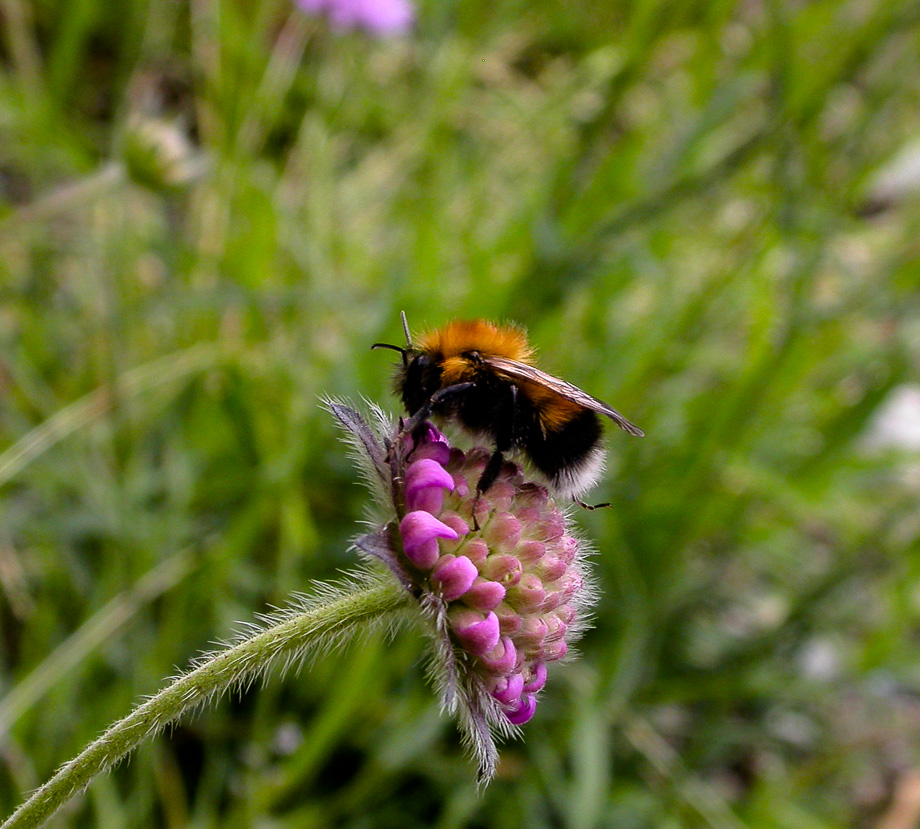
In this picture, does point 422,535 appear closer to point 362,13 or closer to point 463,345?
point 463,345

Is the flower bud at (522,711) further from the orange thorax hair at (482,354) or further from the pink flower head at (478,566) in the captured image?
the orange thorax hair at (482,354)

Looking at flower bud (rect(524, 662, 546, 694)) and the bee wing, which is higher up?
the bee wing

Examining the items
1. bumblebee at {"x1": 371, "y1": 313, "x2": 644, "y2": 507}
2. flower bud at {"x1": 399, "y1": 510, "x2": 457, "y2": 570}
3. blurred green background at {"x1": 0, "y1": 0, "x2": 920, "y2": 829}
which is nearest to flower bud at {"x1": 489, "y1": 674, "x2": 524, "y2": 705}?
flower bud at {"x1": 399, "y1": 510, "x2": 457, "y2": 570}

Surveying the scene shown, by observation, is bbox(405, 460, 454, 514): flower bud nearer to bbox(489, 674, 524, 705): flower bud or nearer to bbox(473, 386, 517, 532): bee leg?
bbox(473, 386, 517, 532): bee leg

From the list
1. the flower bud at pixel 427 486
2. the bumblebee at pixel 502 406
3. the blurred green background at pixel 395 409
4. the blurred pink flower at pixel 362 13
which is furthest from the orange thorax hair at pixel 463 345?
the blurred pink flower at pixel 362 13

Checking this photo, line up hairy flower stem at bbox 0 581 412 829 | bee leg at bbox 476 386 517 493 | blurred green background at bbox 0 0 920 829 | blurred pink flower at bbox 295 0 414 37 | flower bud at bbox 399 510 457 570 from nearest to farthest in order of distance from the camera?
hairy flower stem at bbox 0 581 412 829 < flower bud at bbox 399 510 457 570 < bee leg at bbox 476 386 517 493 < blurred green background at bbox 0 0 920 829 < blurred pink flower at bbox 295 0 414 37

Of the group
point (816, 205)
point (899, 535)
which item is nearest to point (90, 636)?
point (816, 205)
